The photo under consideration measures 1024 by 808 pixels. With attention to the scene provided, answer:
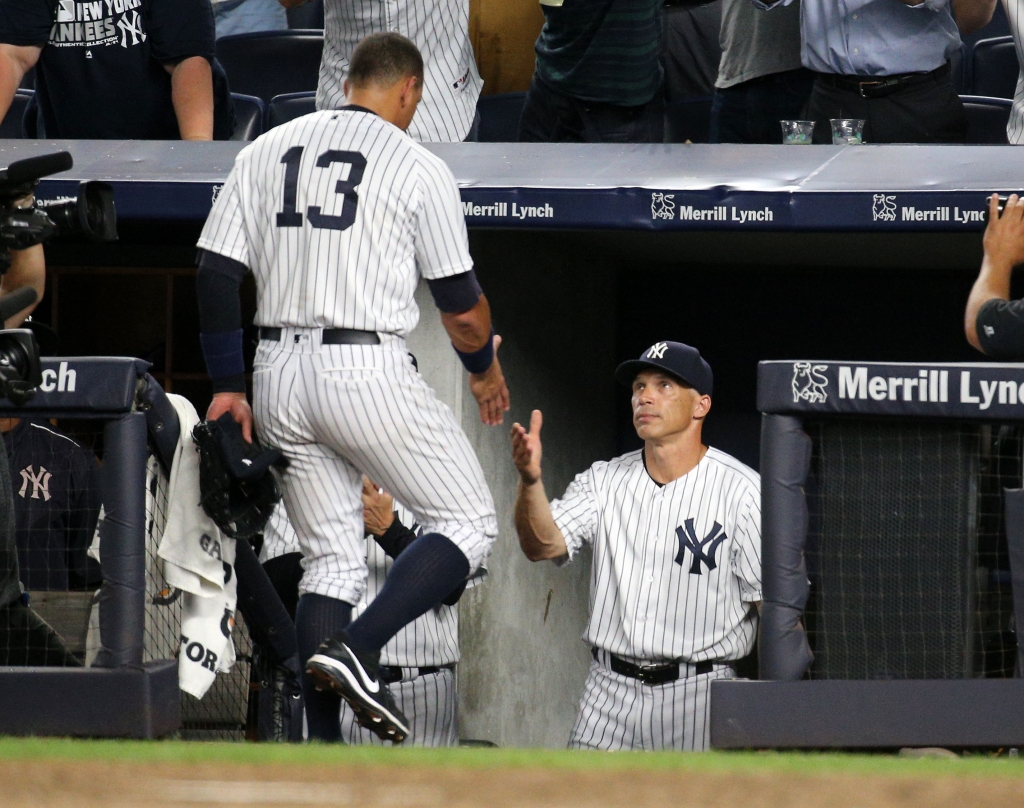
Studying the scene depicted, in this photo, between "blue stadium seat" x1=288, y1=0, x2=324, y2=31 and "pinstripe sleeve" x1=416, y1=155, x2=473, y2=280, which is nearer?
"pinstripe sleeve" x1=416, y1=155, x2=473, y2=280

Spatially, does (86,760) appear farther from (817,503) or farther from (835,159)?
(835,159)

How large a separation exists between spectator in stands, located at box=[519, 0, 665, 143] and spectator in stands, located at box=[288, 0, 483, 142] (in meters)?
0.27

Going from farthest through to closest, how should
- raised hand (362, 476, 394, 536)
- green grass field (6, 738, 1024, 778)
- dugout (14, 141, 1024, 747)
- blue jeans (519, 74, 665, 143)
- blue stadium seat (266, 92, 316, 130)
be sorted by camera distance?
blue stadium seat (266, 92, 316, 130) < blue jeans (519, 74, 665, 143) < dugout (14, 141, 1024, 747) < raised hand (362, 476, 394, 536) < green grass field (6, 738, 1024, 778)

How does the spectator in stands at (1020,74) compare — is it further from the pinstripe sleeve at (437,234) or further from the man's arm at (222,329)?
the man's arm at (222,329)

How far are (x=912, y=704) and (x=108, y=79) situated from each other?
3.64 metres

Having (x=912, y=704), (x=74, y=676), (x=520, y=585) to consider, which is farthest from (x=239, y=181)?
(x=520, y=585)

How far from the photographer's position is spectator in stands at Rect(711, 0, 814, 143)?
17.1 ft

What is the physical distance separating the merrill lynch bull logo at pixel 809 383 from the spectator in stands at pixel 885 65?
6.42 ft

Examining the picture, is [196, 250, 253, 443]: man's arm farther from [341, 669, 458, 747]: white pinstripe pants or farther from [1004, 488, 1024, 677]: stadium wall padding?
[1004, 488, 1024, 677]: stadium wall padding

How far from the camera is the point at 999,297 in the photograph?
359 cm

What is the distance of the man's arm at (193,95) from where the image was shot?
531cm

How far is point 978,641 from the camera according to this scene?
3.30 meters

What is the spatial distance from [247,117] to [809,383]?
3.27 metres

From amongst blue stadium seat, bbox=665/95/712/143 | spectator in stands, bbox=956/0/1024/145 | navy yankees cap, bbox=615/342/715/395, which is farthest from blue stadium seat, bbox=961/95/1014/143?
navy yankees cap, bbox=615/342/715/395
